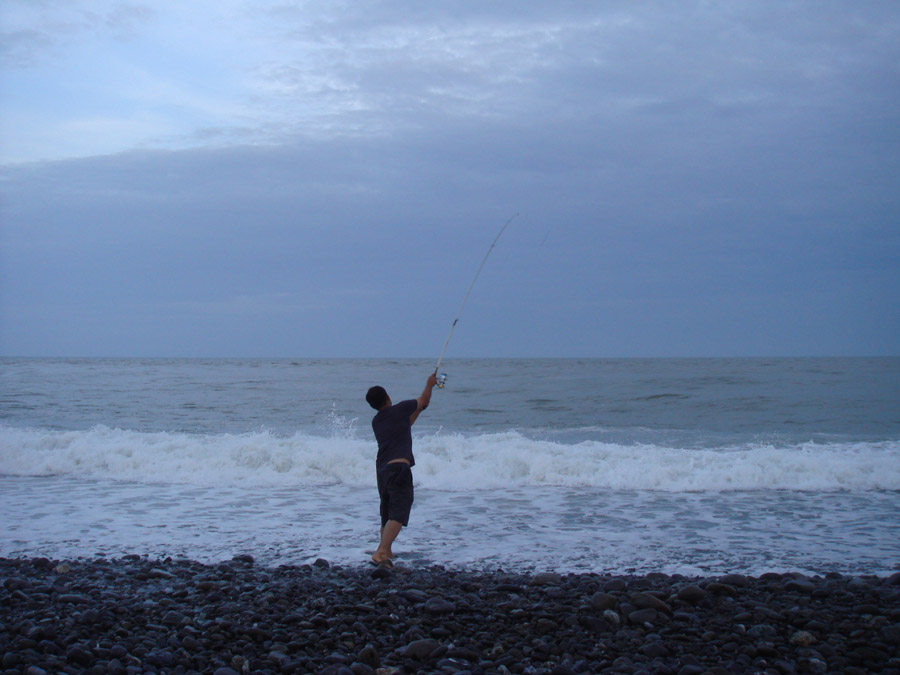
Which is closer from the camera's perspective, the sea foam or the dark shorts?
the dark shorts

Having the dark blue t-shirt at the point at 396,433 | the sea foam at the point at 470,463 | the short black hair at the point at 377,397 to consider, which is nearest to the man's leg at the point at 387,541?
the dark blue t-shirt at the point at 396,433

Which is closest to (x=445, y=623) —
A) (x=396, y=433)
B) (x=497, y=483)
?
(x=396, y=433)

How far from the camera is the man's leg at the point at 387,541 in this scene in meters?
6.17

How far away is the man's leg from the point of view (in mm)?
6166

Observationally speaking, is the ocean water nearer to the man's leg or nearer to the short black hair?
the man's leg

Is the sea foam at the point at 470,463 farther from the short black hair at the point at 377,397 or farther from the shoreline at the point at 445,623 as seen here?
the shoreline at the point at 445,623

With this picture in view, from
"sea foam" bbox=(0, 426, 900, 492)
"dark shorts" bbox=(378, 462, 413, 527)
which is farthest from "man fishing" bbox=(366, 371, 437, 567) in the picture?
"sea foam" bbox=(0, 426, 900, 492)

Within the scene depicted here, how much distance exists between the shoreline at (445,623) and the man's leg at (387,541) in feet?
1.16

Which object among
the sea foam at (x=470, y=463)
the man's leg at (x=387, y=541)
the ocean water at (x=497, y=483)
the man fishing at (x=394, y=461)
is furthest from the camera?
the sea foam at (x=470, y=463)

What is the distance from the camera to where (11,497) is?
10.0 metres

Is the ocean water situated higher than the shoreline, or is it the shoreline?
the shoreline

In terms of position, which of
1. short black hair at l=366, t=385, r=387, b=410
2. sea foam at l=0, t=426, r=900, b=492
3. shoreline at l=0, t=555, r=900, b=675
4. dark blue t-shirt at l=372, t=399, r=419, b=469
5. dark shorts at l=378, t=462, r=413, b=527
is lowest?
sea foam at l=0, t=426, r=900, b=492

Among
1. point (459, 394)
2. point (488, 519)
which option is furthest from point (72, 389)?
point (488, 519)

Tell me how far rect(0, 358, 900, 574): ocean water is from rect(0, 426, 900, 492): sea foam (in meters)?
0.05
